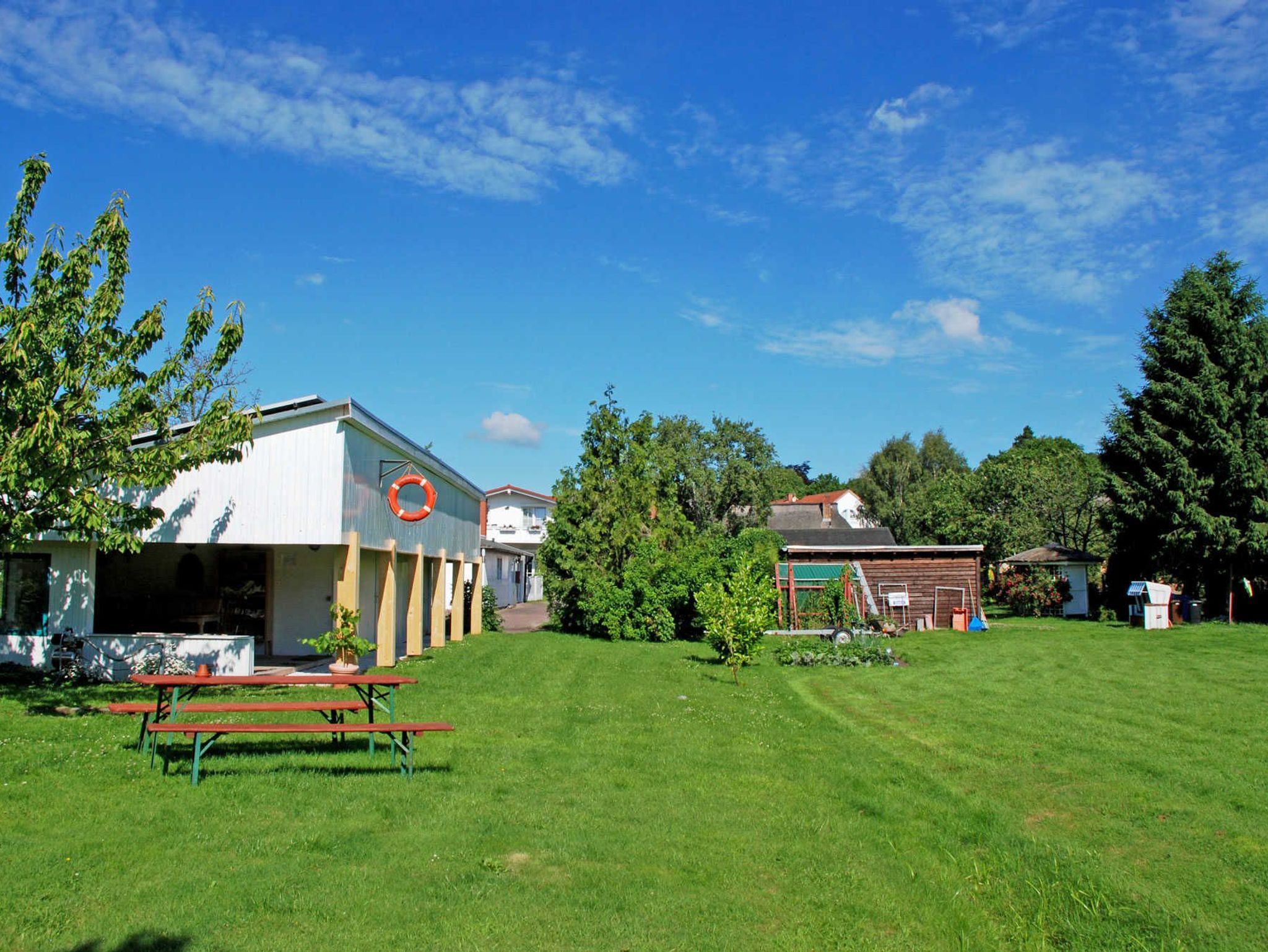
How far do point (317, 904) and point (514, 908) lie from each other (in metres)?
1.17

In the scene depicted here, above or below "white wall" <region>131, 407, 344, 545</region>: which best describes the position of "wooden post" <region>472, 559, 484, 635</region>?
below

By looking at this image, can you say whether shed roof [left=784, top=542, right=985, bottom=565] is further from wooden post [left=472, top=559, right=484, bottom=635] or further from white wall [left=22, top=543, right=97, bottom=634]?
white wall [left=22, top=543, right=97, bottom=634]

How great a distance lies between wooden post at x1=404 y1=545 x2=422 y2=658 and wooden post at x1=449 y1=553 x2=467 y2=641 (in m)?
4.93

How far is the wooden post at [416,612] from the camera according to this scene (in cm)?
2155

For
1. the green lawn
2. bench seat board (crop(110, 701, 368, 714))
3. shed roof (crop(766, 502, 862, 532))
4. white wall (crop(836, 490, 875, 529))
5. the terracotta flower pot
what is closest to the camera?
the green lawn

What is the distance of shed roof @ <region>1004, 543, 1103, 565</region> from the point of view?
37.0 meters

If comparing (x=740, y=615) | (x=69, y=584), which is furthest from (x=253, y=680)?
(x=740, y=615)

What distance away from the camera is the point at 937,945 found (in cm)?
549

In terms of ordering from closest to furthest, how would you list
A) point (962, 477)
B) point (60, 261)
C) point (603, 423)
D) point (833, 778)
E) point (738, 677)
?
point (833, 778) → point (60, 261) → point (738, 677) → point (603, 423) → point (962, 477)

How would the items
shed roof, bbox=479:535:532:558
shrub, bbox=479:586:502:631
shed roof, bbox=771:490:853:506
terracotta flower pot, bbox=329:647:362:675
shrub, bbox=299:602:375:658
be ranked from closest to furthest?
1. shrub, bbox=299:602:375:658
2. terracotta flower pot, bbox=329:647:362:675
3. shrub, bbox=479:586:502:631
4. shed roof, bbox=479:535:532:558
5. shed roof, bbox=771:490:853:506

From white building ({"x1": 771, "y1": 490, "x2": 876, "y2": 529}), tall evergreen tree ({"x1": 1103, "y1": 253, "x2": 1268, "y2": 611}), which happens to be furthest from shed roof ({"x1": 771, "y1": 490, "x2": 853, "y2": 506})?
tall evergreen tree ({"x1": 1103, "y1": 253, "x2": 1268, "y2": 611})

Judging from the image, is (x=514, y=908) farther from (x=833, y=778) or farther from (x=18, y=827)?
(x=833, y=778)

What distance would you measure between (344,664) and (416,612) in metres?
5.84

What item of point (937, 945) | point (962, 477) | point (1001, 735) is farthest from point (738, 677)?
point (962, 477)
